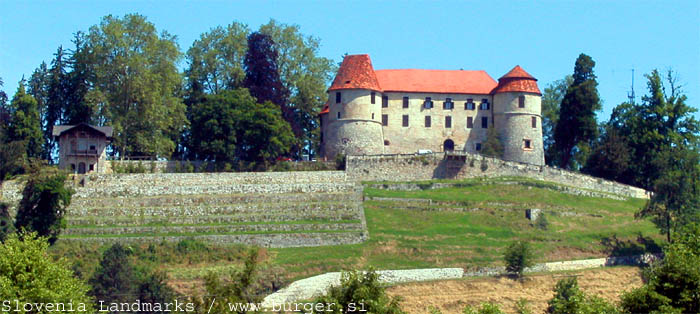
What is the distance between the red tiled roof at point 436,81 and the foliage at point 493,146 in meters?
3.90

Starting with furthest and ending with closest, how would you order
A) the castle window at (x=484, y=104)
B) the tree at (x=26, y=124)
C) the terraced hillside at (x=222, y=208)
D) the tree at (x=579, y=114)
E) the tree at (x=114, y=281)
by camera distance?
the castle window at (x=484, y=104), the tree at (x=579, y=114), the tree at (x=26, y=124), the terraced hillside at (x=222, y=208), the tree at (x=114, y=281)

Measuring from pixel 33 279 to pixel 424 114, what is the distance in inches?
1751

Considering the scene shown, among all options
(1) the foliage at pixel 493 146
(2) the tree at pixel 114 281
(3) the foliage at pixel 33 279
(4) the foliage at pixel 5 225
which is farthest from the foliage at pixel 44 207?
(1) the foliage at pixel 493 146

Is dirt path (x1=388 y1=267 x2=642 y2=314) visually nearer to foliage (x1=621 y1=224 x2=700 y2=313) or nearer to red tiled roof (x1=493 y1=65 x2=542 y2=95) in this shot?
foliage (x1=621 y1=224 x2=700 y2=313)

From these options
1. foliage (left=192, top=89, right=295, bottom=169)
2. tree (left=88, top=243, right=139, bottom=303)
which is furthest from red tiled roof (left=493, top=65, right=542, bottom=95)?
tree (left=88, top=243, right=139, bottom=303)

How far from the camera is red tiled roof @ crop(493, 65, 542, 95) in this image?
3236 inches

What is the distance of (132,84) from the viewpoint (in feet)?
256

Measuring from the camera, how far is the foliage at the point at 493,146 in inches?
3174

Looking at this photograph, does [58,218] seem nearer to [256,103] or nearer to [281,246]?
[281,246]

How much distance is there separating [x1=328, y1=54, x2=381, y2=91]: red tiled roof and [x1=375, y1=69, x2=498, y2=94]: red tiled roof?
2.04 metres

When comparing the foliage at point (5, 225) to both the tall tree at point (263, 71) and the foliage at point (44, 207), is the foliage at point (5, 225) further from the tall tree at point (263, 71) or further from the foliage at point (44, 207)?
the tall tree at point (263, 71)

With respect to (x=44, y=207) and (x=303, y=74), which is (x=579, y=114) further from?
(x=44, y=207)

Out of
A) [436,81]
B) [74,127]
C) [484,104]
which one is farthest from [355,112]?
[74,127]

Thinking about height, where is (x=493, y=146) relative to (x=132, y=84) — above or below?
below
